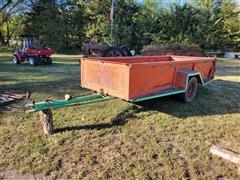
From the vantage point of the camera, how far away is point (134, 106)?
4.41m

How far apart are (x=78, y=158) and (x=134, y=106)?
75.3 inches

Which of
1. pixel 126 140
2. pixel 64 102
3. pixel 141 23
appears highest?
pixel 141 23

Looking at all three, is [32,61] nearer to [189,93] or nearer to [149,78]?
[189,93]

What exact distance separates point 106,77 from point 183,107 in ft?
5.63

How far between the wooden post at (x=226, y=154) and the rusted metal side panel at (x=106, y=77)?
144 cm

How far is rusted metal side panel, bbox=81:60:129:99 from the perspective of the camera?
354 cm

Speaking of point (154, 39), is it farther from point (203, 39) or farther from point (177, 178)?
point (177, 178)

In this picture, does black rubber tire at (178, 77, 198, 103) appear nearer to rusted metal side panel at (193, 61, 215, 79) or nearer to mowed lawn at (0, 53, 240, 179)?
mowed lawn at (0, 53, 240, 179)

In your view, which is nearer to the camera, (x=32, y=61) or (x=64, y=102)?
(x=64, y=102)

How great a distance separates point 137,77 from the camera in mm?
3531

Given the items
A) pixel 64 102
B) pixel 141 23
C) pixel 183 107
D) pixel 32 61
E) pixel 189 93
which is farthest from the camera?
pixel 141 23

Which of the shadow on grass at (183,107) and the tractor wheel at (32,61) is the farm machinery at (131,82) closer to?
the shadow on grass at (183,107)

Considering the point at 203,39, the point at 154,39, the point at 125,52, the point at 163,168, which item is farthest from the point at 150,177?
the point at 203,39

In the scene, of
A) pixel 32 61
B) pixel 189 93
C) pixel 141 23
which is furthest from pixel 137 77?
pixel 141 23
